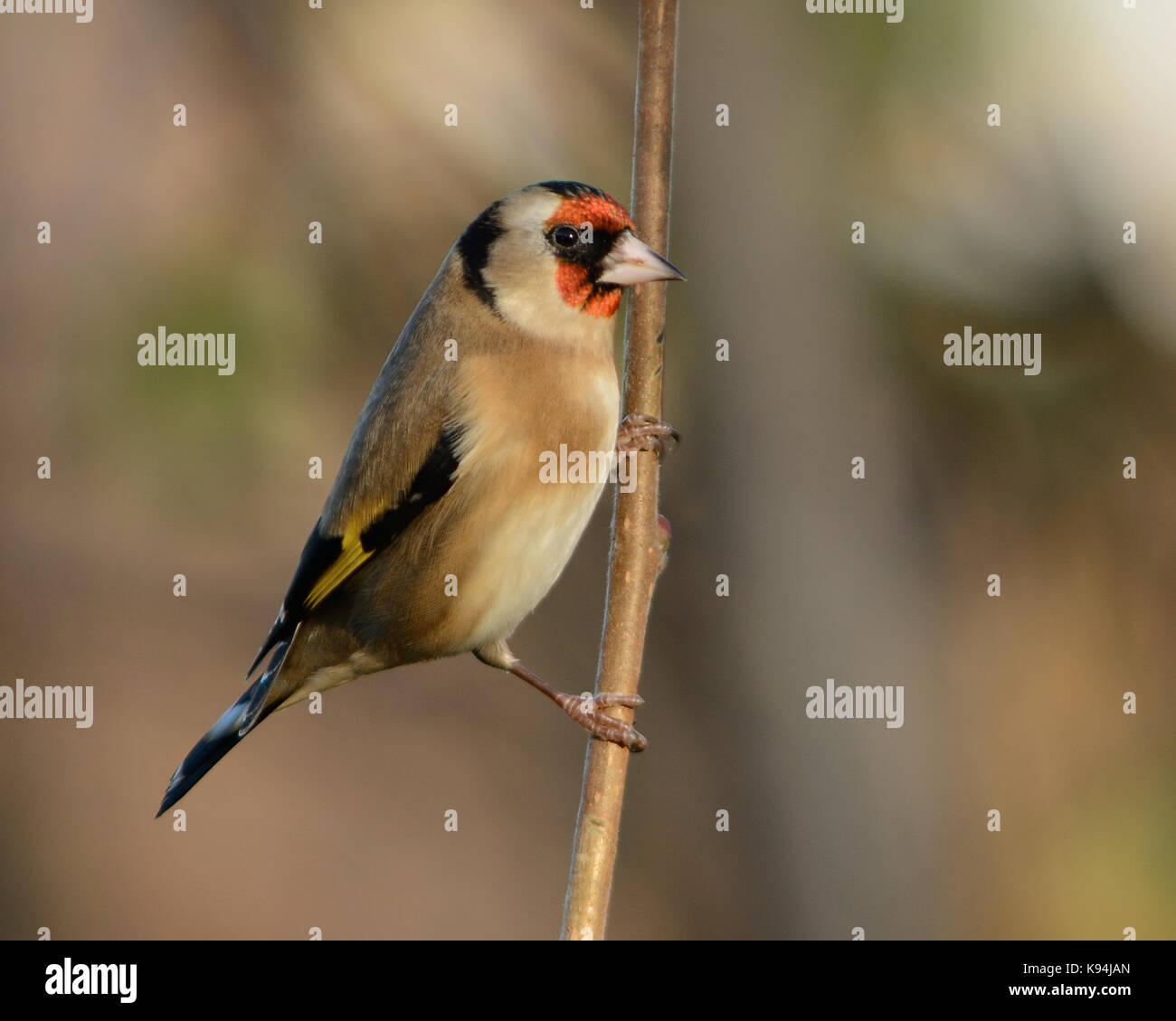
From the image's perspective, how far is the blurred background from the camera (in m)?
6.12

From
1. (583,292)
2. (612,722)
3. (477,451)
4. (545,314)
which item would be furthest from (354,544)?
(612,722)

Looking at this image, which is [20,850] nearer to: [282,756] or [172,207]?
[282,756]

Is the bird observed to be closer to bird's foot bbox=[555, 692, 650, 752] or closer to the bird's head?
the bird's head

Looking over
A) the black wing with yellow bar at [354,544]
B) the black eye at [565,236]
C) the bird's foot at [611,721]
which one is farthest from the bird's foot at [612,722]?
the black eye at [565,236]

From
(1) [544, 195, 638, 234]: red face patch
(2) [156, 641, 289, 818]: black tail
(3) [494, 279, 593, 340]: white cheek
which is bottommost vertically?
(2) [156, 641, 289, 818]: black tail

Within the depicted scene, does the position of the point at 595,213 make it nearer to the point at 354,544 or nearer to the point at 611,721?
the point at 354,544

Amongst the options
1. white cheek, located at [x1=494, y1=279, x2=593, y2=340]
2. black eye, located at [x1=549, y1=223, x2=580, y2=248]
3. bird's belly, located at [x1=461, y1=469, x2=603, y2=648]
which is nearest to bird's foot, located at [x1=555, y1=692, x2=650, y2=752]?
bird's belly, located at [x1=461, y1=469, x2=603, y2=648]

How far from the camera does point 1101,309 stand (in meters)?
6.29

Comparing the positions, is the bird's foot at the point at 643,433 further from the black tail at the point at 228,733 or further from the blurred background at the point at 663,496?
the blurred background at the point at 663,496

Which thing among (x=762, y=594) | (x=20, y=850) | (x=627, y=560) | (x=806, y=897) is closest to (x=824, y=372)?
(x=762, y=594)

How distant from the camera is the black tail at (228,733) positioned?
3.58 metres

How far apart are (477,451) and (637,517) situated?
683 millimetres

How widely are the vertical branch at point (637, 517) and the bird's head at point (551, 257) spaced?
29 centimetres

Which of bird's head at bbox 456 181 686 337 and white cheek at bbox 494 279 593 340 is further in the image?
white cheek at bbox 494 279 593 340
